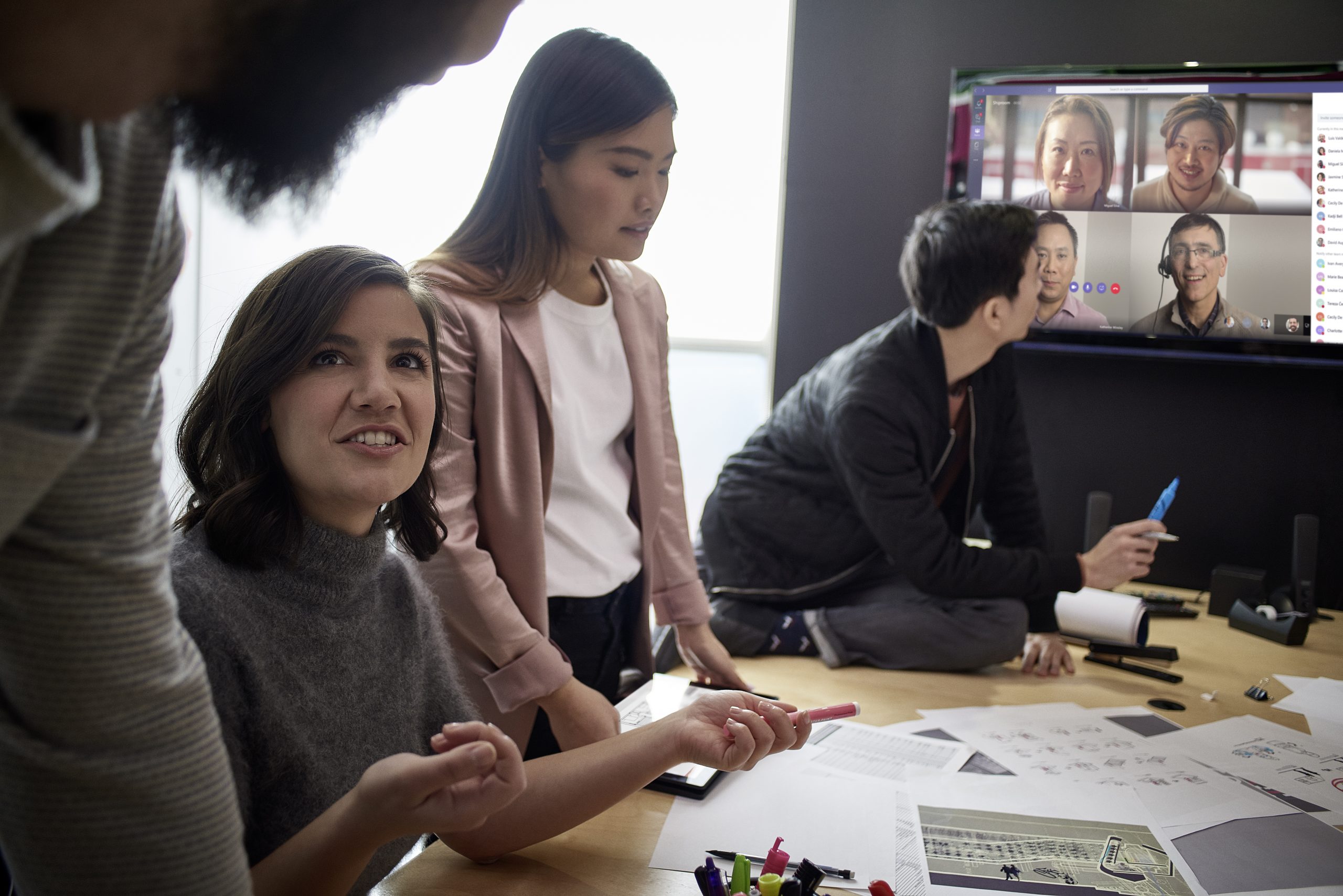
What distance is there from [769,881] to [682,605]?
983 millimetres

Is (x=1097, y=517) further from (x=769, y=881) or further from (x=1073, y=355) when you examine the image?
(x=769, y=881)

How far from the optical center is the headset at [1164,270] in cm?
270

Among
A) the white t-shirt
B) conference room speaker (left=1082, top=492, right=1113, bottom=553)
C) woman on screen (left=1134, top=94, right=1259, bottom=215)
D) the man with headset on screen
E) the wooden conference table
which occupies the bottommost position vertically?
the wooden conference table

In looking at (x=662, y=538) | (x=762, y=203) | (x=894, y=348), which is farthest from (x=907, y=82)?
(x=662, y=538)

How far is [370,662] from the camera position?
1081 mm

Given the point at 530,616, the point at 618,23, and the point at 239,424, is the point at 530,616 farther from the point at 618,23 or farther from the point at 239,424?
the point at 618,23

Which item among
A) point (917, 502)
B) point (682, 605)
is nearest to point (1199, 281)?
point (917, 502)

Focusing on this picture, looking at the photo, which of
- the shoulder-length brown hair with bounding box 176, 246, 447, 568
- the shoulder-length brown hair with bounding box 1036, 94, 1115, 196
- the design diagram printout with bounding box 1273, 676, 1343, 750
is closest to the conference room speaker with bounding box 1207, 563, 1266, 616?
the design diagram printout with bounding box 1273, 676, 1343, 750

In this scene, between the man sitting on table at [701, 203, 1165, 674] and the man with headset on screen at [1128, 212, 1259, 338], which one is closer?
the man sitting on table at [701, 203, 1165, 674]

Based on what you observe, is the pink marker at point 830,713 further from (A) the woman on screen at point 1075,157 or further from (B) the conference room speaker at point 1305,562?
(A) the woman on screen at point 1075,157

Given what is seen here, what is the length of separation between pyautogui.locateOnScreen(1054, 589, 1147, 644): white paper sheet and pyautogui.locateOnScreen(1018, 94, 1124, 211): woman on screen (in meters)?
1.14

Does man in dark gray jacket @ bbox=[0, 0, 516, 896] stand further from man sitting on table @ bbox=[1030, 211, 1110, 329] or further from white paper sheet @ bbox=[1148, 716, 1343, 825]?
man sitting on table @ bbox=[1030, 211, 1110, 329]

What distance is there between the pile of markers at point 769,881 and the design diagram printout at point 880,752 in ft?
1.37

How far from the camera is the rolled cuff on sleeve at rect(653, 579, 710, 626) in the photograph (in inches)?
72.9
